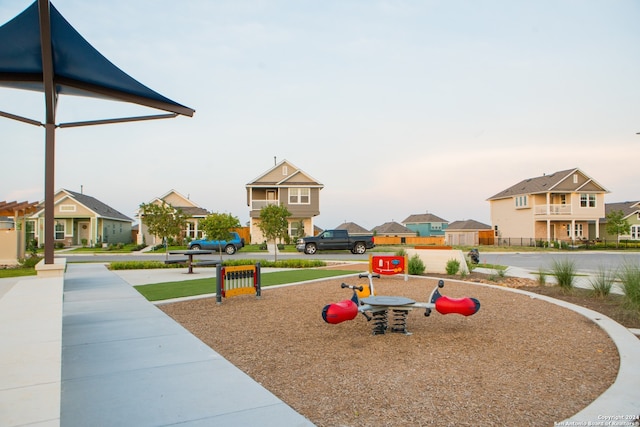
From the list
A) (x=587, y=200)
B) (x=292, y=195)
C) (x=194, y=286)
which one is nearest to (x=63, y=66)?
(x=194, y=286)

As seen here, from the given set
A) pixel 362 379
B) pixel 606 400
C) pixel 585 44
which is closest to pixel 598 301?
pixel 606 400

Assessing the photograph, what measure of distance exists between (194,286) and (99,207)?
121 feet

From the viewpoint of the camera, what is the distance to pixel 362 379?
16.4ft

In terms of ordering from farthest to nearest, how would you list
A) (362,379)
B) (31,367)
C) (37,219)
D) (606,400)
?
(37,219), (362,379), (606,400), (31,367)

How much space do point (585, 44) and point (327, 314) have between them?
13159mm

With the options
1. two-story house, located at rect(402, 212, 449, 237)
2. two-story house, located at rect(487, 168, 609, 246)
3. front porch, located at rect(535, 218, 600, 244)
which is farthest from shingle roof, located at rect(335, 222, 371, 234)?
front porch, located at rect(535, 218, 600, 244)

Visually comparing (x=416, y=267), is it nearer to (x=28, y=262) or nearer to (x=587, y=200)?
(x=28, y=262)

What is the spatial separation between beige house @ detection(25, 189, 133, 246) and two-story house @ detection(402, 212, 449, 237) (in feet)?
143

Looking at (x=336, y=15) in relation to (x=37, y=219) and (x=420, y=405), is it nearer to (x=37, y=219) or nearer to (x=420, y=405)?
(x=420, y=405)

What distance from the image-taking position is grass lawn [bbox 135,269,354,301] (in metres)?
11.5

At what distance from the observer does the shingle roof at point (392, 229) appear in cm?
6284

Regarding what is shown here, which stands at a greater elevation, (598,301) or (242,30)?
(242,30)

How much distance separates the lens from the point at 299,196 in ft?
134

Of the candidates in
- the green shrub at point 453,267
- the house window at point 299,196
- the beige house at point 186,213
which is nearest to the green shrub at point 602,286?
the green shrub at point 453,267
